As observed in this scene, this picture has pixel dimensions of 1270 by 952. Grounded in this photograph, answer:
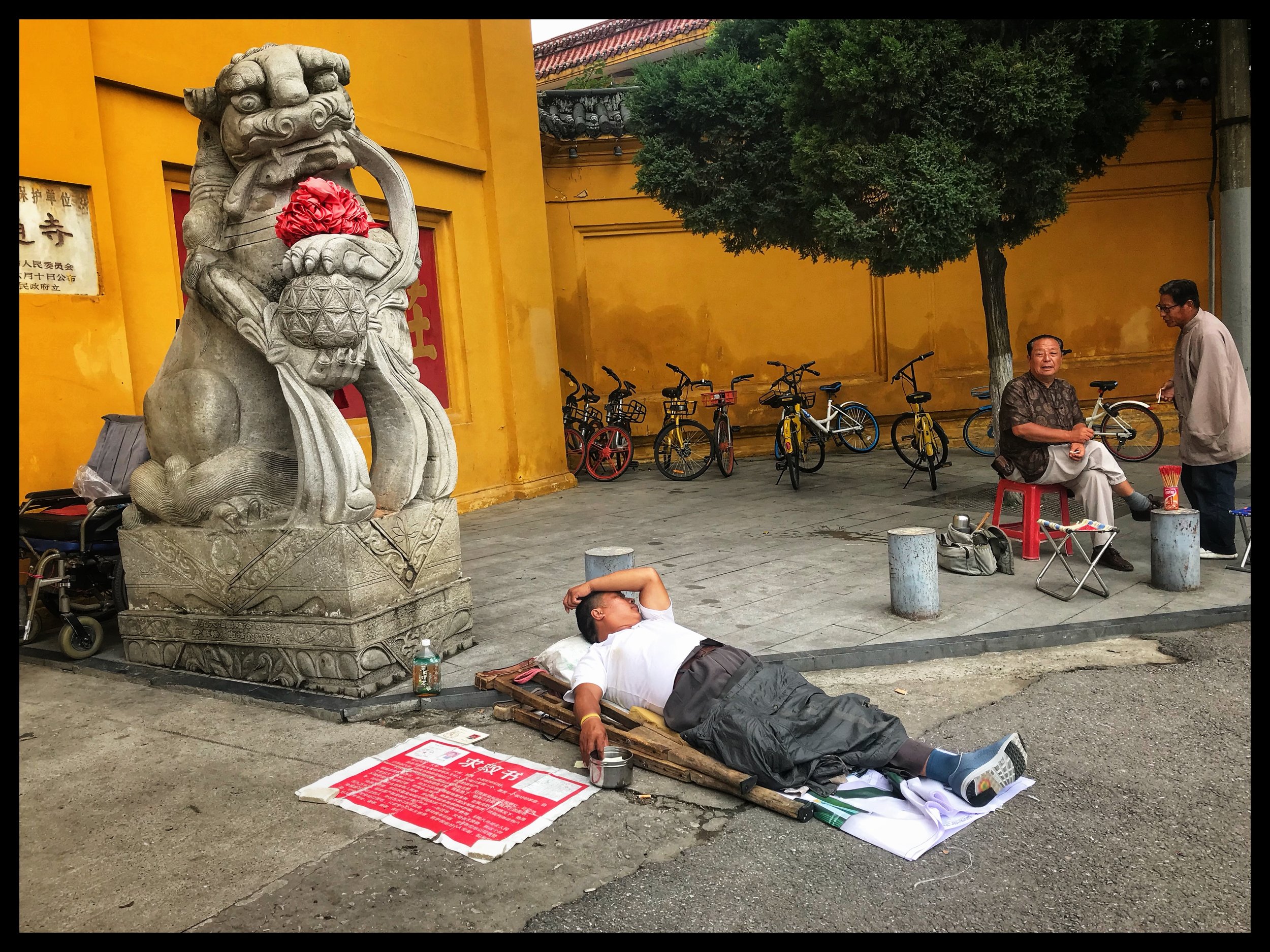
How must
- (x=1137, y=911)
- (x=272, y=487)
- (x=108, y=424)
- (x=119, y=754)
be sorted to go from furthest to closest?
(x=108, y=424) → (x=272, y=487) → (x=119, y=754) → (x=1137, y=911)

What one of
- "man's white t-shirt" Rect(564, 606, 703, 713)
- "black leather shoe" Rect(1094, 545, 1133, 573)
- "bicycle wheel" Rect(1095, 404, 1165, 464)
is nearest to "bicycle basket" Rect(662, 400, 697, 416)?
"bicycle wheel" Rect(1095, 404, 1165, 464)

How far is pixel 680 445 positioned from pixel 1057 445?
6.07 meters

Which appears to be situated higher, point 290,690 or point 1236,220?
point 1236,220

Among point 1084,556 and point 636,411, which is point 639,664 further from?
point 636,411

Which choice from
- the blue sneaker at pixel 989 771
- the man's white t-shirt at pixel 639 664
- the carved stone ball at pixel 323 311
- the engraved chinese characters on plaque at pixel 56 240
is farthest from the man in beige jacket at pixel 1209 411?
the engraved chinese characters on plaque at pixel 56 240

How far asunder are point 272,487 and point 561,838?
278 cm

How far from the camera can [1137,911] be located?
2668 millimetres

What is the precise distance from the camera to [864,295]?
46.3 feet

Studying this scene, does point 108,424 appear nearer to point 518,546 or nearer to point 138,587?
point 138,587

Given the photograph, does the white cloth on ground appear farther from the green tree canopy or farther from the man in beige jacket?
the green tree canopy

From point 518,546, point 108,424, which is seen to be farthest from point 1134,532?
point 108,424

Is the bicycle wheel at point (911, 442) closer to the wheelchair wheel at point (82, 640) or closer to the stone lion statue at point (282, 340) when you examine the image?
→ the stone lion statue at point (282, 340)

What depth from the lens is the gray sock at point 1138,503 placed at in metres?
6.14

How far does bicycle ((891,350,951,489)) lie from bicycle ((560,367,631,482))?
334 centimetres
